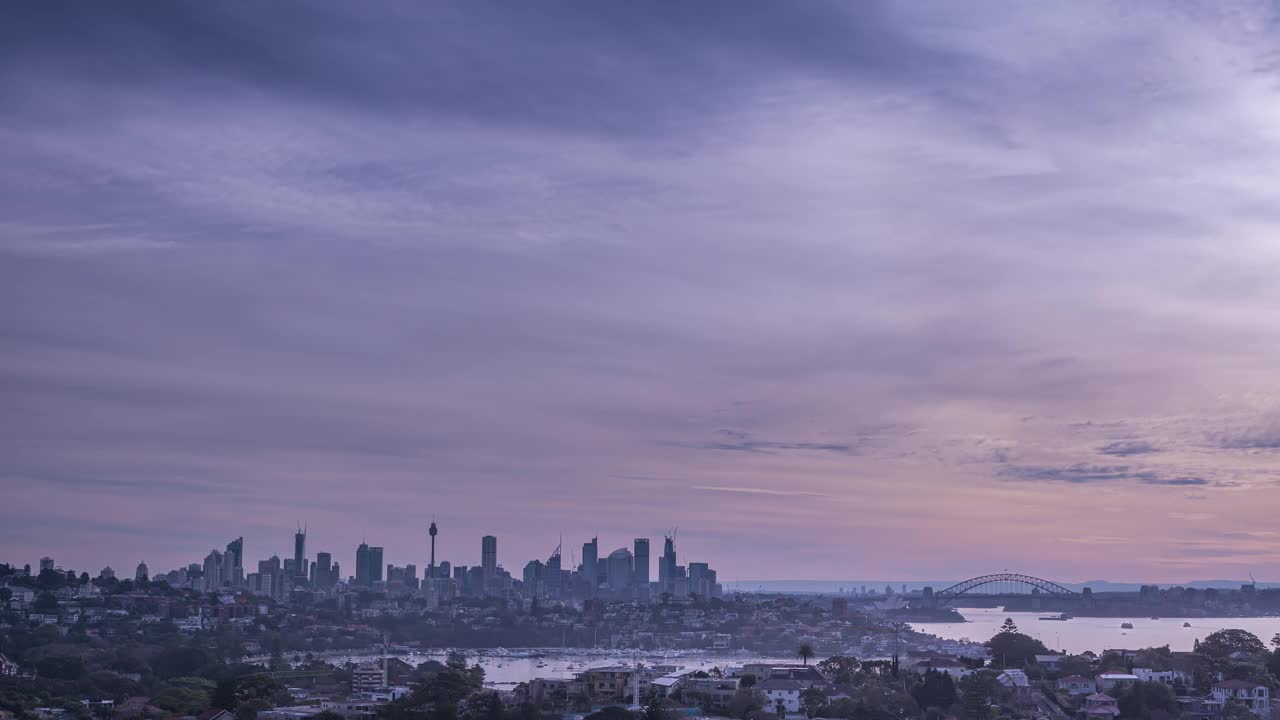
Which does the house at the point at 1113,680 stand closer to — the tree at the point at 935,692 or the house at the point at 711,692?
the tree at the point at 935,692

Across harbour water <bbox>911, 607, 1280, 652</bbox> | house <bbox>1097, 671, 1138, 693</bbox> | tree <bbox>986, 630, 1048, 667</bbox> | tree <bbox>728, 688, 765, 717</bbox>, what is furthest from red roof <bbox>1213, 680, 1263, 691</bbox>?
harbour water <bbox>911, 607, 1280, 652</bbox>

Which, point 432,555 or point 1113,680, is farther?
point 432,555

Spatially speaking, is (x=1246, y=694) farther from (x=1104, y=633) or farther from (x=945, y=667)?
(x=1104, y=633)

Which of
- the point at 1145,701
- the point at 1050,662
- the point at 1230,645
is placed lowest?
the point at 1145,701

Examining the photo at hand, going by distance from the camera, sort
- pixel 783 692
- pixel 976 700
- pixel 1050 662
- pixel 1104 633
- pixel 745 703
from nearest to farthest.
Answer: pixel 976 700 → pixel 745 703 → pixel 783 692 → pixel 1050 662 → pixel 1104 633

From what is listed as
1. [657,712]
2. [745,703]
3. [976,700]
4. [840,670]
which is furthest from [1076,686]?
[657,712]

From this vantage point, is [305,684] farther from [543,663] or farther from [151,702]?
[543,663]

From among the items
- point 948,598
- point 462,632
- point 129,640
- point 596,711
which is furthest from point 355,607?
point 596,711
